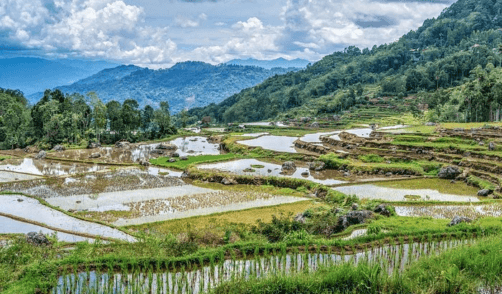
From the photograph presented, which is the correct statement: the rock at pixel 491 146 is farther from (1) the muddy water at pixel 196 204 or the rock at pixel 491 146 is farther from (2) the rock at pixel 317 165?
(1) the muddy water at pixel 196 204

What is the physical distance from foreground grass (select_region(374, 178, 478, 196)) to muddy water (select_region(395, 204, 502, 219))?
157 inches

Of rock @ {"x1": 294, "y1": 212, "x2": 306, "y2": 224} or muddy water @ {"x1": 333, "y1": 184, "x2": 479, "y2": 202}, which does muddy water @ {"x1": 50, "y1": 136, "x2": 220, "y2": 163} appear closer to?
muddy water @ {"x1": 333, "y1": 184, "x2": 479, "y2": 202}

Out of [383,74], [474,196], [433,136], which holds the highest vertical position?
[383,74]

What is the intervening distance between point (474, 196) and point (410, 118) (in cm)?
4536

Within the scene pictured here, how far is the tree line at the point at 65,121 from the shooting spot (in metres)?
52.1

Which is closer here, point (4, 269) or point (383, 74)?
point (4, 269)

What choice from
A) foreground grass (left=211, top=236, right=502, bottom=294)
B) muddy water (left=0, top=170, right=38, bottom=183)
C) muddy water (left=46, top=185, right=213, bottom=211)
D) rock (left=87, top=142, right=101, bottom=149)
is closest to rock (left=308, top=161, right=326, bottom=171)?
muddy water (left=46, top=185, right=213, bottom=211)

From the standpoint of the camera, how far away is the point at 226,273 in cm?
1074

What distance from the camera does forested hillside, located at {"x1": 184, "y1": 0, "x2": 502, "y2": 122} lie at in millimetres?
89938

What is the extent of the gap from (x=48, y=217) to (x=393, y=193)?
19.1 m

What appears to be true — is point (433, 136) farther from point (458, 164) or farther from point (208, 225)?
point (208, 225)

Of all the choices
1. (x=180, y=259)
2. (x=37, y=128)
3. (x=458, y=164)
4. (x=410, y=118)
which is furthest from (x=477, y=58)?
(x=180, y=259)

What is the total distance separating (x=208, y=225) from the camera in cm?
1742

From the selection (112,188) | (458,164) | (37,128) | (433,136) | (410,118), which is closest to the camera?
(112,188)
